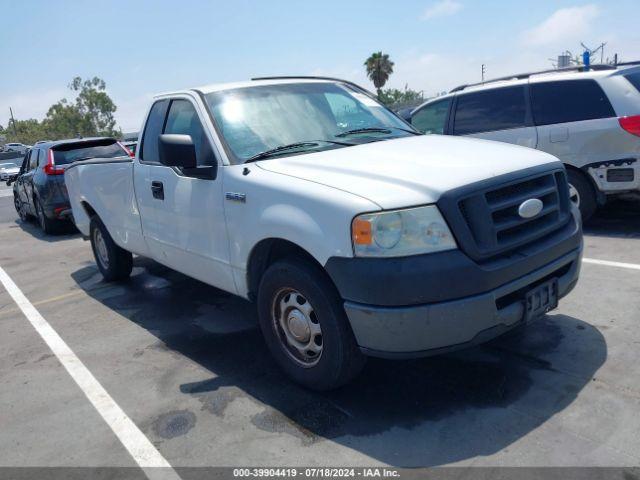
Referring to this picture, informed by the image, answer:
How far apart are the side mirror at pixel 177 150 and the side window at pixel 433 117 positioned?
16.4ft

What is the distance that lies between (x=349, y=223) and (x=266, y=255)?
3.07 ft

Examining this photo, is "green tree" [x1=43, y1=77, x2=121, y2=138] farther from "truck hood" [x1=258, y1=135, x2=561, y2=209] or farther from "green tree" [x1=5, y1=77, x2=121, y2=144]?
"truck hood" [x1=258, y1=135, x2=561, y2=209]

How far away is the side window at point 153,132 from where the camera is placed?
5.05 m

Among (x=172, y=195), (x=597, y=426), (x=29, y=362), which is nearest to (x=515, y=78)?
(x=172, y=195)

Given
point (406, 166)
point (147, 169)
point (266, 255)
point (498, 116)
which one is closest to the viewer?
point (406, 166)

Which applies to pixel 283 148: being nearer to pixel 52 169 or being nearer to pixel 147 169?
pixel 147 169

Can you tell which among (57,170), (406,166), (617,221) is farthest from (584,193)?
(57,170)

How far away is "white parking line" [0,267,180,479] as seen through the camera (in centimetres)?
300

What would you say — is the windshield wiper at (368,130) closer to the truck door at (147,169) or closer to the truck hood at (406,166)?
the truck hood at (406,166)

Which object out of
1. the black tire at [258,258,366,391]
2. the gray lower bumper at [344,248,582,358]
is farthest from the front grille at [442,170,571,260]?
the black tire at [258,258,366,391]

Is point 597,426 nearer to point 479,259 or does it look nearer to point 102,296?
point 479,259

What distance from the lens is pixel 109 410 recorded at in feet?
11.9

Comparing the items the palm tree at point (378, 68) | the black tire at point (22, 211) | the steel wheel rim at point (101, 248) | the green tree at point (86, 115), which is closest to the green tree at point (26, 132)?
the green tree at point (86, 115)

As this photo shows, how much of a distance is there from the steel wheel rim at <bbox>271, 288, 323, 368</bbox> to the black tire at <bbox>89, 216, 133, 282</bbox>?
11.2ft
